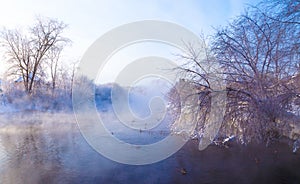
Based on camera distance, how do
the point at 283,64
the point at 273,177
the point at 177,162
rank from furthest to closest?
1. the point at 177,162
2. the point at 273,177
3. the point at 283,64

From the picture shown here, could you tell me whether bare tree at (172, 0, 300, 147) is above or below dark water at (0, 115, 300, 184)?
above

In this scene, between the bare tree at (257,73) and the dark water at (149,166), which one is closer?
the bare tree at (257,73)

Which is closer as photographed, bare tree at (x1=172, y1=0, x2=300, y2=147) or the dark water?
bare tree at (x1=172, y1=0, x2=300, y2=147)

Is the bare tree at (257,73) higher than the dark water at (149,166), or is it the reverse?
the bare tree at (257,73)

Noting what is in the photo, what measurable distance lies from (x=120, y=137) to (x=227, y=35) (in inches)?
322

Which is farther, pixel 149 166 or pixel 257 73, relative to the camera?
pixel 149 166

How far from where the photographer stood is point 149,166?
25.2 ft

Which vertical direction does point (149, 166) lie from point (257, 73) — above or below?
below

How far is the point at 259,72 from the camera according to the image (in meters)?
6.27

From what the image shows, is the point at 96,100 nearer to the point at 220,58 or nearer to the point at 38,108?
the point at 38,108

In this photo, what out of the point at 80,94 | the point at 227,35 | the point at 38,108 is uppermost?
the point at 227,35

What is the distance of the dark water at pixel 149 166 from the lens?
21.4 feet

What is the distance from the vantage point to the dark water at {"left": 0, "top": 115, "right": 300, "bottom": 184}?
653 cm

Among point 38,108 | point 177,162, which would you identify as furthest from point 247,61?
point 38,108
